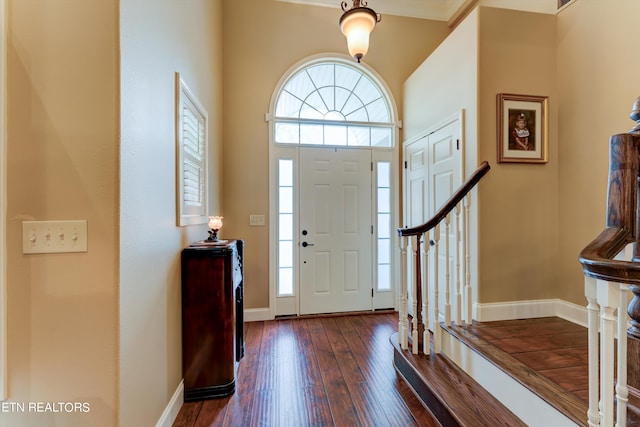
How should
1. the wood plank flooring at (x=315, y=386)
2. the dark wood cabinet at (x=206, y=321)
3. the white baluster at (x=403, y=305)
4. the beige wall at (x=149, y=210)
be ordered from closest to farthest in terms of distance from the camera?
the beige wall at (x=149, y=210), the wood plank flooring at (x=315, y=386), the dark wood cabinet at (x=206, y=321), the white baluster at (x=403, y=305)

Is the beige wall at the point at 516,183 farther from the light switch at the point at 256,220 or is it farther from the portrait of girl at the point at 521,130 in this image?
the light switch at the point at 256,220

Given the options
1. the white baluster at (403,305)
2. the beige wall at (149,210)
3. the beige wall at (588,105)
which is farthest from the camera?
the white baluster at (403,305)

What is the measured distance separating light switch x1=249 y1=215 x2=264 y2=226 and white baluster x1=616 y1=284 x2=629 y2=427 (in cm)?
295

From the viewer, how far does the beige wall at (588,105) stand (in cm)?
195

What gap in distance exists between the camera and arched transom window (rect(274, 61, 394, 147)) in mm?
3459

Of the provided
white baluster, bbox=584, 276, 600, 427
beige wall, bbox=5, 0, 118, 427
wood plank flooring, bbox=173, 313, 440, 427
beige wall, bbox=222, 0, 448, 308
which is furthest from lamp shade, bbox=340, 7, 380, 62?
wood plank flooring, bbox=173, 313, 440, 427

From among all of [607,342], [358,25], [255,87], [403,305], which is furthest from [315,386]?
[255,87]

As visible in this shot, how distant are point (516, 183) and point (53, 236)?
3.00m

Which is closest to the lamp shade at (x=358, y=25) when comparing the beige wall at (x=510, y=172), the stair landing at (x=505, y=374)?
the beige wall at (x=510, y=172)

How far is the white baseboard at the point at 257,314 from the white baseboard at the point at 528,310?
2164 mm

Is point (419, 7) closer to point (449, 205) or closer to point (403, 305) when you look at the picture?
point (449, 205)

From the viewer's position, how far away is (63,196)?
1091 mm

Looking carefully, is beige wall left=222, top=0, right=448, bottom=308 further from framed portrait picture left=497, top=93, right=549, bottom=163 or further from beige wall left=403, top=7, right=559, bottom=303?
framed portrait picture left=497, top=93, right=549, bottom=163

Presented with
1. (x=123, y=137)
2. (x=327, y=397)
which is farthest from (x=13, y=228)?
(x=327, y=397)
